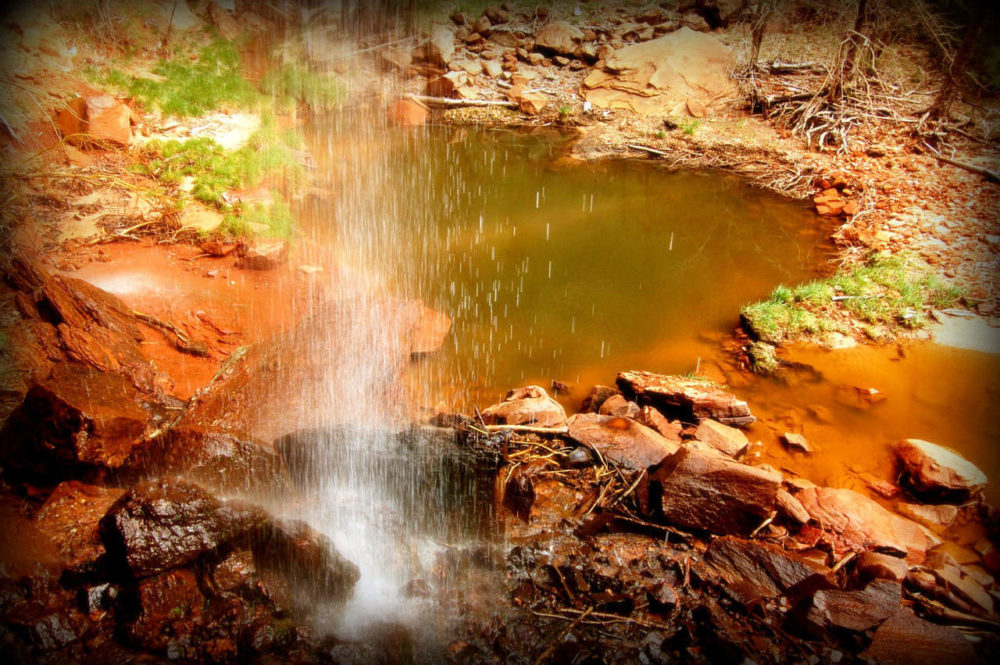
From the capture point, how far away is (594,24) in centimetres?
1342

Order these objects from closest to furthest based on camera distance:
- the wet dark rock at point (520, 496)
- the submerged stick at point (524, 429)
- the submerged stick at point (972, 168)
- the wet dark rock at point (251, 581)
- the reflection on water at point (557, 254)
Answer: the wet dark rock at point (251, 581) < the wet dark rock at point (520, 496) < the submerged stick at point (524, 429) < the reflection on water at point (557, 254) < the submerged stick at point (972, 168)

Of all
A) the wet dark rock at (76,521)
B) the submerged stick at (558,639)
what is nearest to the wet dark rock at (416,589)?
the submerged stick at (558,639)

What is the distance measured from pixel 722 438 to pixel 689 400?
0.49 metres

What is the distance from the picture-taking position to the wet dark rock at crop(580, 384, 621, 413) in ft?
16.1

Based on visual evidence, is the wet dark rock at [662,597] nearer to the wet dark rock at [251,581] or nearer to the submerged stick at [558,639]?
the submerged stick at [558,639]

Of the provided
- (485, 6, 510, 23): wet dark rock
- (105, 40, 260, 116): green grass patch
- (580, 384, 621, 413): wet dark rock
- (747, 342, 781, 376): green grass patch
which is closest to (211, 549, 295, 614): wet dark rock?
(580, 384, 621, 413): wet dark rock

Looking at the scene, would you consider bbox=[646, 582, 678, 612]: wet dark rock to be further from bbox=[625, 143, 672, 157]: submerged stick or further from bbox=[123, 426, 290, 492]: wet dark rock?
bbox=[625, 143, 672, 157]: submerged stick

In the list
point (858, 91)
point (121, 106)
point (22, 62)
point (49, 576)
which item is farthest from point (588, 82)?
point (49, 576)

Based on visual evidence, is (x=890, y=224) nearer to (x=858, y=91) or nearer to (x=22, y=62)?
(x=858, y=91)

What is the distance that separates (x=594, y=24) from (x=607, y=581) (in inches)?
555

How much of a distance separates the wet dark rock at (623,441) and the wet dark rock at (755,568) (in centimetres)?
79

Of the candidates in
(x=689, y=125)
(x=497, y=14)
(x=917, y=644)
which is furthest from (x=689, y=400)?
(x=497, y=14)

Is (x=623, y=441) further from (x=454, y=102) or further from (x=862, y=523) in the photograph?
(x=454, y=102)

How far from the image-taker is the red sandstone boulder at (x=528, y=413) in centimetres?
440
